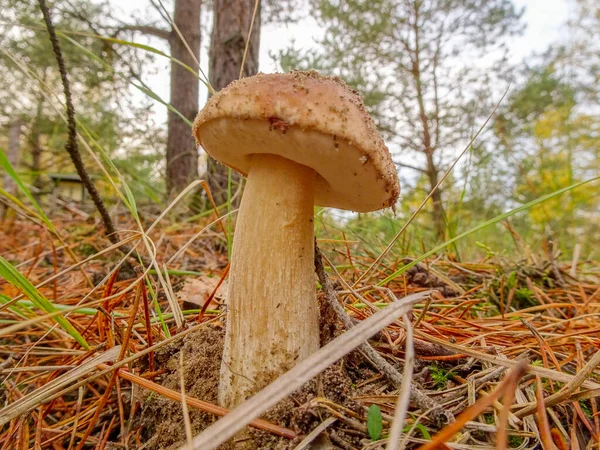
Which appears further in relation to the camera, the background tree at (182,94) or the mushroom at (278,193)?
the background tree at (182,94)

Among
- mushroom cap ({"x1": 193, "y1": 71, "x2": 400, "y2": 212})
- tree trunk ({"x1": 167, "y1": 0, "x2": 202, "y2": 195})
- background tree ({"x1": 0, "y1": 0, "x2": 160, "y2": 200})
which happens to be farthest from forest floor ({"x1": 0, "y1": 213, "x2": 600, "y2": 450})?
background tree ({"x1": 0, "y1": 0, "x2": 160, "y2": 200})

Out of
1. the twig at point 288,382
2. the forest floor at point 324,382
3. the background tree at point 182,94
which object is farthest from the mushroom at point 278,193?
the background tree at point 182,94

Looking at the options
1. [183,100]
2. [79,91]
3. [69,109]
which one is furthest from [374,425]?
[79,91]

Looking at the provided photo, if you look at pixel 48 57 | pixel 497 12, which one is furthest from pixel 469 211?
pixel 48 57

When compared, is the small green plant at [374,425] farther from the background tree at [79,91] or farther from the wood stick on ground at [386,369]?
the background tree at [79,91]

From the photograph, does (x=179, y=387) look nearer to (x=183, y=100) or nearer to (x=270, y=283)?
(x=270, y=283)
